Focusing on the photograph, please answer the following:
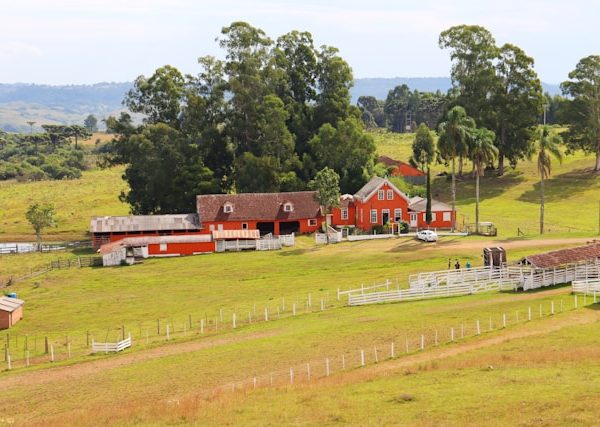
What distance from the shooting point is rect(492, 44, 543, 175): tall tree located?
115312 millimetres

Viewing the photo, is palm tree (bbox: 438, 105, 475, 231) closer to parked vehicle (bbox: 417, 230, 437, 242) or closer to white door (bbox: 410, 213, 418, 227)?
parked vehicle (bbox: 417, 230, 437, 242)

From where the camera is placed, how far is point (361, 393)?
36062 mm

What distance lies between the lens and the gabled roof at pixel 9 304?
5874 centimetres

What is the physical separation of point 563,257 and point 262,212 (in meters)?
41.1

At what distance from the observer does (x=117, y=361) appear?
47375 millimetres

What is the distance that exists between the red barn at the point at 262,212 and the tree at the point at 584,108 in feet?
143

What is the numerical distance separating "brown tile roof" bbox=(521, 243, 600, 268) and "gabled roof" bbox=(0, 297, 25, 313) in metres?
38.7

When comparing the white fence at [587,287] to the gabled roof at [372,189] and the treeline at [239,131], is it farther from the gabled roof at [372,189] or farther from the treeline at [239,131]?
the treeline at [239,131]

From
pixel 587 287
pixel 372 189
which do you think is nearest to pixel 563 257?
pixel 587 287

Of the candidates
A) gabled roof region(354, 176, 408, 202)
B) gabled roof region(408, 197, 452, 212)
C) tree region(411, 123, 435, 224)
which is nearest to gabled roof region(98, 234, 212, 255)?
gabled roof region(354, 176, 408, 202)

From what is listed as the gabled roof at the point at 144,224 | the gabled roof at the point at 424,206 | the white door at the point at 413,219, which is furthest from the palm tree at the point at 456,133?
the gabled roof at the point at 144,224

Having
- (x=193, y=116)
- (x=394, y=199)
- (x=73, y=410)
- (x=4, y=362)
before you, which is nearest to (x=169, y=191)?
(x=193, y=116)

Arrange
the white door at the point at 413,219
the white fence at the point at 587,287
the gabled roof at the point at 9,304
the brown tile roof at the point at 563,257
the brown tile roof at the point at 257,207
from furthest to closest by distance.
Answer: the brown tile roof at the point at 257,207
the white door at the point at 413,219
the brown tile roof at the point at 563,257
the gabled roof at the point at 9,304
the white fence at the point at 587,287

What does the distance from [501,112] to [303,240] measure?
42.0m
